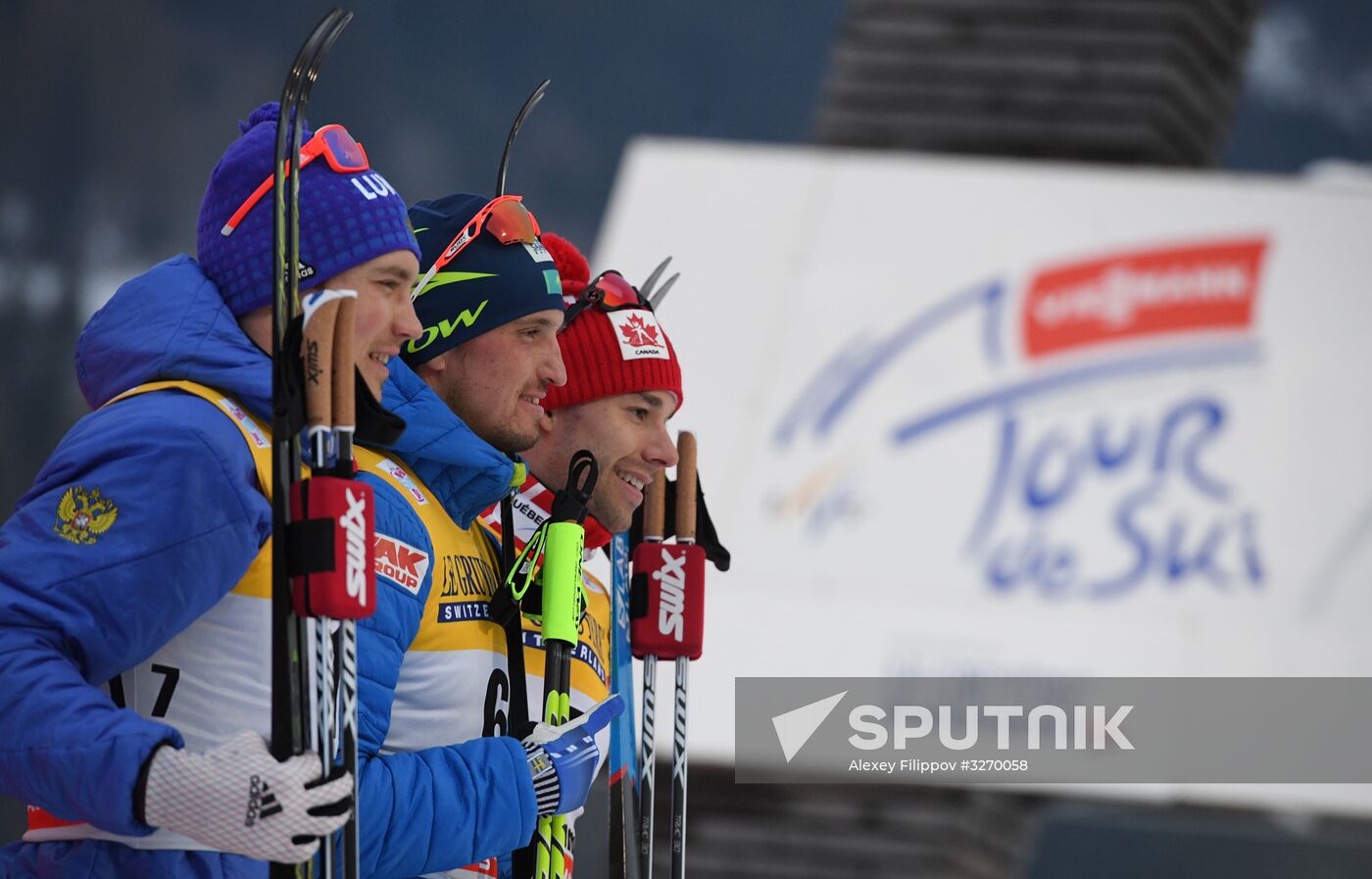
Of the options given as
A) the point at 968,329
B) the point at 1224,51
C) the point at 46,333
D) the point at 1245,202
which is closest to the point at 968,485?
the point at 968,329

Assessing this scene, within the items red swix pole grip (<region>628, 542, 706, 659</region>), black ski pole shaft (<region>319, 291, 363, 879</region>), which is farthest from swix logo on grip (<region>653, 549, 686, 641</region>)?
black ski pole shaft (<region>319, 291, 363, 879</region>)

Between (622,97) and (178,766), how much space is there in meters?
10.5

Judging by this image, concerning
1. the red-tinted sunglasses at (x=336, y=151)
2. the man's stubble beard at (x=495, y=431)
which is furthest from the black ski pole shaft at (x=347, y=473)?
the man's stubble beard at (x=495, y=431)

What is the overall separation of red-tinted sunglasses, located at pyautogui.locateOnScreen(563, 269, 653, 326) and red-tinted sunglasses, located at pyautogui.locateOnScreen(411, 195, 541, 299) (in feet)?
1.03

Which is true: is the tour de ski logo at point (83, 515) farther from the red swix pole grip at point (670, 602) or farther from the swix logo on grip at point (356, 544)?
the red swix pole grip at point (670, 602)

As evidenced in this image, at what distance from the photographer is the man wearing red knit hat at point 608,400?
2.40m

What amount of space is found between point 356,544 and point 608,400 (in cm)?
113

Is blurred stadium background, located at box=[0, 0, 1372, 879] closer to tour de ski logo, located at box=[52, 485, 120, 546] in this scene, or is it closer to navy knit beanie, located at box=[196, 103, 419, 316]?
navy knit beanie, located at box=[196, 103, 419, 316]

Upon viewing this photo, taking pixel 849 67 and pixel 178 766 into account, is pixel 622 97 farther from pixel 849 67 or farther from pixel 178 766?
pixel 178 766

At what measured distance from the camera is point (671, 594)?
7.47ft

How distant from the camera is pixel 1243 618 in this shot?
21.7 feet

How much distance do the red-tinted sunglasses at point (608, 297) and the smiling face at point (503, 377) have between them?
0.36 metres

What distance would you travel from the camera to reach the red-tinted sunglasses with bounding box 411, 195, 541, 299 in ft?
6.94

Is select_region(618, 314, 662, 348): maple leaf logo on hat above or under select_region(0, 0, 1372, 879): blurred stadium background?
under
